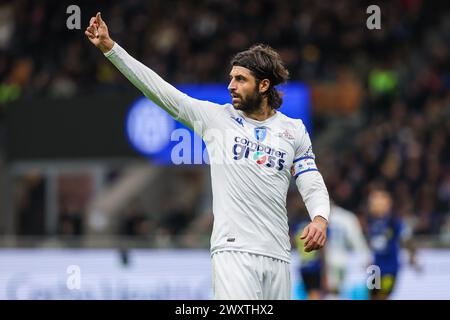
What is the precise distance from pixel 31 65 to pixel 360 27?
6.36 meters

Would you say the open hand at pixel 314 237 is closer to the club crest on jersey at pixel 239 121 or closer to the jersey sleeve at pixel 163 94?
the club crest on jersey at pixel 239 121

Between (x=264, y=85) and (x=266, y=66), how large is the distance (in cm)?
11

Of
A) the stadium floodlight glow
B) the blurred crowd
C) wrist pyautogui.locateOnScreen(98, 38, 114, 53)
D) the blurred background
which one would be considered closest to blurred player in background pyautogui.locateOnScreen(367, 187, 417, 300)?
the blurred background

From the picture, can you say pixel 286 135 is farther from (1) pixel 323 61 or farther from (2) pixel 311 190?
(1) pixel 323 61

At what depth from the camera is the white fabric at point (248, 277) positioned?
242 inches

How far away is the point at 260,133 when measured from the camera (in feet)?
21.0

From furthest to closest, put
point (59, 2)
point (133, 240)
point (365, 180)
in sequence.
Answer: point (59, 2) < point (365, 180) < point (133, 240)

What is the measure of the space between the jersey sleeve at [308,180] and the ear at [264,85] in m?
0.30

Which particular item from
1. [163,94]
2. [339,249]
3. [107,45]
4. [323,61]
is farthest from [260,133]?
[323,61]

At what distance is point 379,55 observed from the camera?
19812mm

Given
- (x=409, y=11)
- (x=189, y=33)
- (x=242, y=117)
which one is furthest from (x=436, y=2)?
(x=242, y=117)

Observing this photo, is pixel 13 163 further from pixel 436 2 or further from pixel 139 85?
pixel 139 85

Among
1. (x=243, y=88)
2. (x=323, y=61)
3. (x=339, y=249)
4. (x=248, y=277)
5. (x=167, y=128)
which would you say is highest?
(x=323, y=61)
